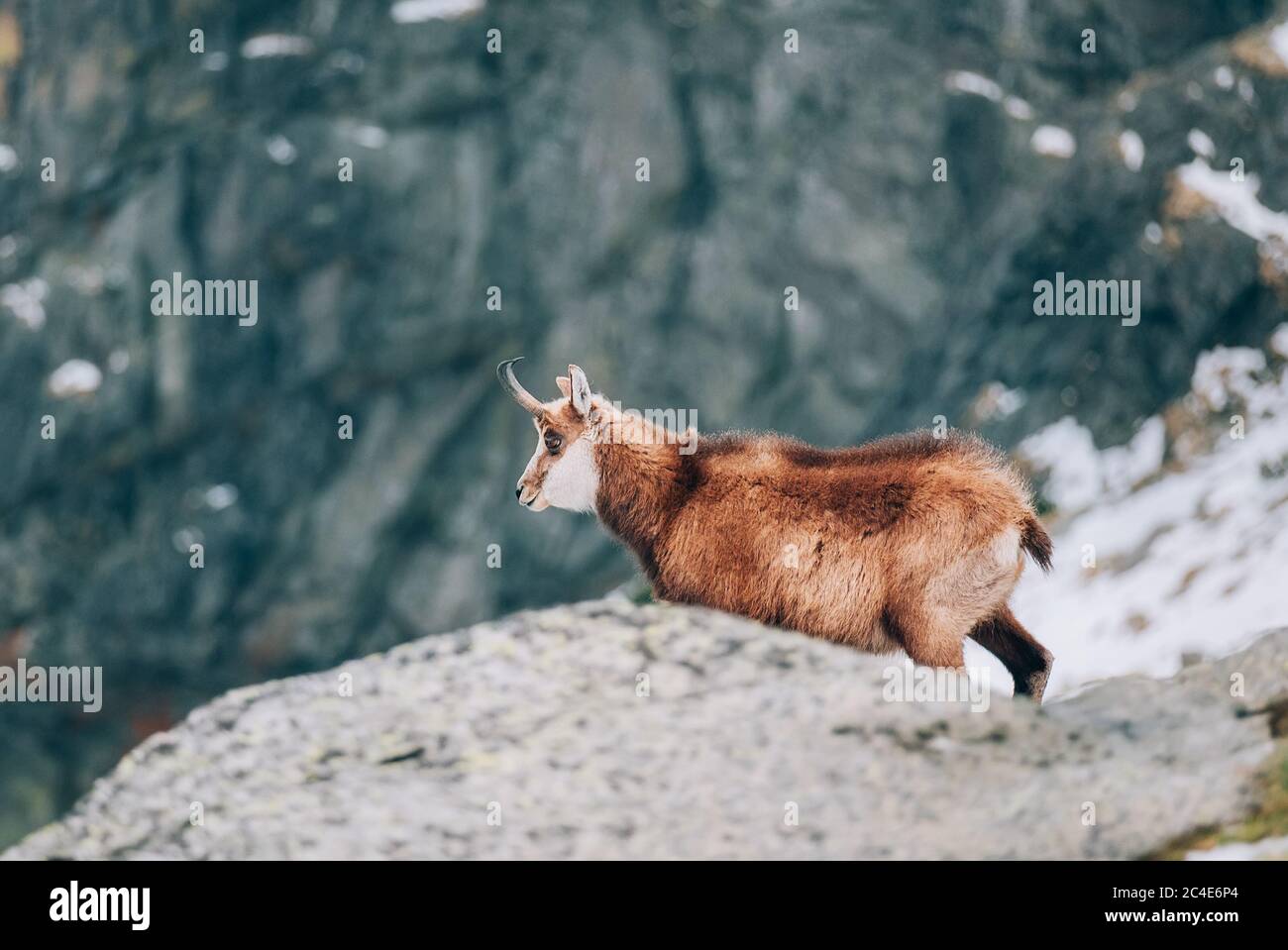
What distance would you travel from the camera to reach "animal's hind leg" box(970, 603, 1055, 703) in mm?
13133

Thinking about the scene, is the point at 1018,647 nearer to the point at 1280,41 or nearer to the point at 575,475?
the point at 575,475

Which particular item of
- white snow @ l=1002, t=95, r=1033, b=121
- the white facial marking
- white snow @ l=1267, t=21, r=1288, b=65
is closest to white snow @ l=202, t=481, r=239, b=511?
white snow @ l=1002, t=95, r=1033, b=121

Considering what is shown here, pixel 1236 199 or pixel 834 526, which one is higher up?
pixel 1236 199

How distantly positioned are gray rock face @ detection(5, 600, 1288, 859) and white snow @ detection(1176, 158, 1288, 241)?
27.4 metres

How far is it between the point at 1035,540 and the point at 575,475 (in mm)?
3608

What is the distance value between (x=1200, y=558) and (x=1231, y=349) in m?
10.7

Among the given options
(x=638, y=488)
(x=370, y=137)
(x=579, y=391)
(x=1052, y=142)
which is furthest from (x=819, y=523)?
(x=370, y=137)

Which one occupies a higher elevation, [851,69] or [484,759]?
[851,69]

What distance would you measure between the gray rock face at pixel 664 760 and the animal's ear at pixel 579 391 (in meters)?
1.62

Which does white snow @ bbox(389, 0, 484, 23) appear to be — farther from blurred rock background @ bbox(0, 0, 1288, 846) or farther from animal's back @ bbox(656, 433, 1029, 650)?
animal's back @ bbox(656, 433, 1029, 650)

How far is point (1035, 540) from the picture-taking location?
12.7 metres

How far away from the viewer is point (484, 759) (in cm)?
1183

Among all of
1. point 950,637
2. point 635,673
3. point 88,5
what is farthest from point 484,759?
point 88,5
